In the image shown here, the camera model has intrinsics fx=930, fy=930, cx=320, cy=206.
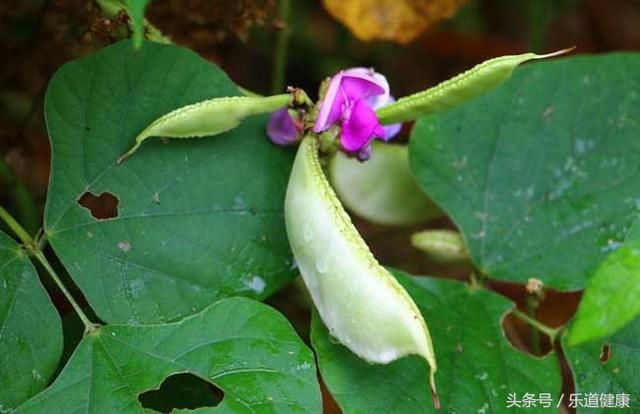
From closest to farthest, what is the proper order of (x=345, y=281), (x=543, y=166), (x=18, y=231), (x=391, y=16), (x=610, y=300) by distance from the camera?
(x=610, y=300), (x=345, y=281), (x=18, y=231), (x=543, y=166), (x=391, y=16)

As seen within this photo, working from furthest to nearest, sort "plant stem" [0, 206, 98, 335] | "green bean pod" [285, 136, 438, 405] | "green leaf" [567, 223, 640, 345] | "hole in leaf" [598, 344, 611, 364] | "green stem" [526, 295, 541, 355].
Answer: "green stem" [526, 295, 541, 355], "hole in leaf" [598, 344, 611, 364], "plant stem" [0, 206, 98, 335], "green bean pod" [285, 136, 438, 405], "green leaf" [567, 223, 640, 345]

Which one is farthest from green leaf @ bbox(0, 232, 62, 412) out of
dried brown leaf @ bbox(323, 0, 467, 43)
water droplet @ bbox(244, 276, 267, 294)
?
dried brown leaf @ bbox(323, 0, 467, 43)

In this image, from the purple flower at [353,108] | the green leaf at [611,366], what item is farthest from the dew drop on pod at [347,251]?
the green leaf at [611,366]

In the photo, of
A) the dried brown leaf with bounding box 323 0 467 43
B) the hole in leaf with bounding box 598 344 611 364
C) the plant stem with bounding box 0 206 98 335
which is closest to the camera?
the plant stem with bounding box 0 206 98 335

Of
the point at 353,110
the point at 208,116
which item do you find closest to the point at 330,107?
the point at 353,110

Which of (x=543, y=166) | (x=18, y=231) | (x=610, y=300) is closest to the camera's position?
(x=610, y=300)

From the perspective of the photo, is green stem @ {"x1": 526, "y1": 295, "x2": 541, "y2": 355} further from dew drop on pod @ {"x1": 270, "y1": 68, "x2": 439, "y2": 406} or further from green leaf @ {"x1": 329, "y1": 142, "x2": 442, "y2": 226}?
dew drop on pod @ {"x1": 270, "y1": 68, "x2": 439, "y2": 406}

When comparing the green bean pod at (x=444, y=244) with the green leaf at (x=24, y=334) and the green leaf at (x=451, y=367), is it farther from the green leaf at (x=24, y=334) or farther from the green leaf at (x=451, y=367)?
the green leaf at (x=24, y=334)

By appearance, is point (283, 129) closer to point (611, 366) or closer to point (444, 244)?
point (444, 244)
